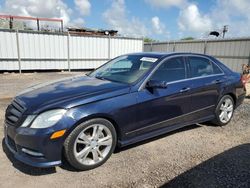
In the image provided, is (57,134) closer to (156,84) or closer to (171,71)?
(156,84)

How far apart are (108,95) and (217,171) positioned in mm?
1822

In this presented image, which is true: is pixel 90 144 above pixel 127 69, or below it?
below

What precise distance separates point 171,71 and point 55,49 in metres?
12.2

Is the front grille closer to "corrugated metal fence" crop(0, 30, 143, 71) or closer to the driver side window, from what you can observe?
the driver side window

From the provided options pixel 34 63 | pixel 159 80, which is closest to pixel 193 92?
pixel 159 80

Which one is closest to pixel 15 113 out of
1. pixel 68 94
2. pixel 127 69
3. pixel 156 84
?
pixel 68 94

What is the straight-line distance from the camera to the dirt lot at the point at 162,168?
2730 millimetres

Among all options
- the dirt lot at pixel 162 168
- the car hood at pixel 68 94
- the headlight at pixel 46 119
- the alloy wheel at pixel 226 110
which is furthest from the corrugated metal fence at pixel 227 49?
the headlight at pixel 46 119

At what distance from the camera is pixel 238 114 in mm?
5551

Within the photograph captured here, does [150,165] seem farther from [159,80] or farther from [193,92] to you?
[193,92]

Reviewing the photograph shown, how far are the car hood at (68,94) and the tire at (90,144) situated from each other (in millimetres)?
322

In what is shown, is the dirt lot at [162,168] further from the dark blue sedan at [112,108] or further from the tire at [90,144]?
the dark blue sedan at [112,108]

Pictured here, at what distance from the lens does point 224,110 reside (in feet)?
15.3

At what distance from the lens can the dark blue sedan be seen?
265 centimetres
